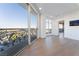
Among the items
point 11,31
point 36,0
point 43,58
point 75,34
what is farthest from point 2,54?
point 75,34

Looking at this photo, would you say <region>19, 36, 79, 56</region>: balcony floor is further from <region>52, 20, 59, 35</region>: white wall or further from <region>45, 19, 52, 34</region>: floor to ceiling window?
<region>45, 19, 52, 34</region>: floor to ceiling window

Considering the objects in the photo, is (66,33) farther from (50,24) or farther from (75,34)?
(50,24)

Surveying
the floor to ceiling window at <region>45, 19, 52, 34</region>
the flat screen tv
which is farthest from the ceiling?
the floor to ceiling window at <region>45, 19, 52, 34</region>

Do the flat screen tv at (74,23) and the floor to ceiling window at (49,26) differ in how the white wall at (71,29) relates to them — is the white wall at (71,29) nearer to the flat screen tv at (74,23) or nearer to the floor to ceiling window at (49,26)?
the flat screen tv at (74,23)

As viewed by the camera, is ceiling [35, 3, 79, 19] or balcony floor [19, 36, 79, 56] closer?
balcony floor [19, 36, 79, 56]

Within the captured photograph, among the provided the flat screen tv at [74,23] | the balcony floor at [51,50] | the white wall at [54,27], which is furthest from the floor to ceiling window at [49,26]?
the balcony floor at [51,50]

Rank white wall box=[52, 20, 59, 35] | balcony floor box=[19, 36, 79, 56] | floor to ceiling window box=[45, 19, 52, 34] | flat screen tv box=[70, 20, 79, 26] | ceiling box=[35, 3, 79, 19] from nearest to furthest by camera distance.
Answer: balcony floor box=[19, 36, 79, 56] < ceiling box=[35, 3, 79, 19] < flat screen tv box=[70, 20, 79, 26] < white wall box=[52, 20, 59, 35] < floor to ceiling window box=[45, 19, 52, 34]

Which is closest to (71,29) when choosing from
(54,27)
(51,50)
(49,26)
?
(54,27)

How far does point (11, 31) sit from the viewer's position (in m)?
3.54

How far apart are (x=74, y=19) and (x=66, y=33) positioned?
1.65 meters

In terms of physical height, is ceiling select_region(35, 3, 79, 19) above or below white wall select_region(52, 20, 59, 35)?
above

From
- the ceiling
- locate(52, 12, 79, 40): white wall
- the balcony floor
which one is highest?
the ceiling

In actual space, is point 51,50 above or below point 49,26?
below

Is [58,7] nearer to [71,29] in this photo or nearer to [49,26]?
[71,29]
